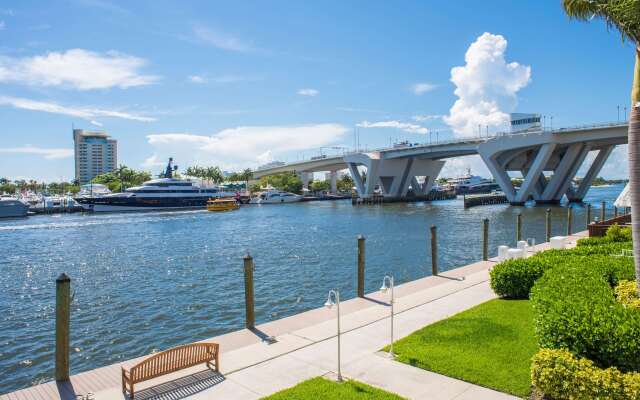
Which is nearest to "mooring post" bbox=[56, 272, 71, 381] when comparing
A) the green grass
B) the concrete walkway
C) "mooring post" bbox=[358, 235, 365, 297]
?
the concrete walkway

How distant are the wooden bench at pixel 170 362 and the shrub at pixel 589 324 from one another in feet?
21.2

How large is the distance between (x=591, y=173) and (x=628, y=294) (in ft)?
291

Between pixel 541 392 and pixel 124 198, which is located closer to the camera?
pixel 541 392

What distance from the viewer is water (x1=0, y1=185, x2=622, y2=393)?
14.7 metres

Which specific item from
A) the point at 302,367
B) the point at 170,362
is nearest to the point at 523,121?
the point at 302,367

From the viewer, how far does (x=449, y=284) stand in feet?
55.3

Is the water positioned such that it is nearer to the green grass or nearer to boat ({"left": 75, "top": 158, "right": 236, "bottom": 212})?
the green grass

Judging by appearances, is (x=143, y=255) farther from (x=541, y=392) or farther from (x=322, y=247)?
(x=541, y=392)

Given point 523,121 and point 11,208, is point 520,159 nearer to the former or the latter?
point 523,121

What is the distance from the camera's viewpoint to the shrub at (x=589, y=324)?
725 centimetres

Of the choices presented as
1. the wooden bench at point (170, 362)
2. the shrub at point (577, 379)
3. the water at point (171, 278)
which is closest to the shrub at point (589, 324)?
the shrub at point (577, 379)

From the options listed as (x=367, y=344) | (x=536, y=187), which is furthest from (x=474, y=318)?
(x=536, y=187)

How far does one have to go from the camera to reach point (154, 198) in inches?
3780

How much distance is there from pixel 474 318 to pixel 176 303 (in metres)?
12.5
